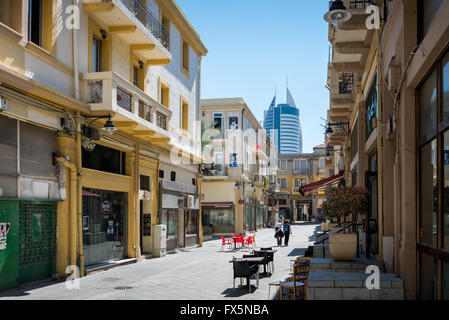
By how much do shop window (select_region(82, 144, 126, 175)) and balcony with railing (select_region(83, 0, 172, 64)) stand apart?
4.14m

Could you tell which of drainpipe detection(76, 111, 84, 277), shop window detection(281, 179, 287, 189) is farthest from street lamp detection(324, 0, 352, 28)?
shop window detection(281, 179, 287, 189)

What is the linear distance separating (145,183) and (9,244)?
9451 millimetres

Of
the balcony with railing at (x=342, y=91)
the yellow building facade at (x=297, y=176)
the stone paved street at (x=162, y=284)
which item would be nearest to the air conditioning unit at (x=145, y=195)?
the stone paved street at (x=162, y=284)

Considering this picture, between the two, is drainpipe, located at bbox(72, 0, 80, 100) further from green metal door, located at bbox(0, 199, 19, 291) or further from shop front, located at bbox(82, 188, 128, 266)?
green metal door, located at bbox(0, 199, 19, 291)

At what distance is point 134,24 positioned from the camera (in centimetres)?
1681

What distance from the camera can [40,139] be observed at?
13.4 meters

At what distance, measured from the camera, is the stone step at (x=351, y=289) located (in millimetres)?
8789

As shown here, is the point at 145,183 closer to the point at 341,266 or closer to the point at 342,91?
the point at 342,91

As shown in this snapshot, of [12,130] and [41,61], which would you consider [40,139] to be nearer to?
[12,130]

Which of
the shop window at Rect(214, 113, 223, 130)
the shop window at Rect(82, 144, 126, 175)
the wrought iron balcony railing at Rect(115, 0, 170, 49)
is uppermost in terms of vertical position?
the wrought iron balcony railing at Rect(115, 0, 170, 49)

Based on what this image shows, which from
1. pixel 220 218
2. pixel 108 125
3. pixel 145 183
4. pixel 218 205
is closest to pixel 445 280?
pixel 108 125

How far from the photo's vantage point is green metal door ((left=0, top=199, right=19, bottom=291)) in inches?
460
